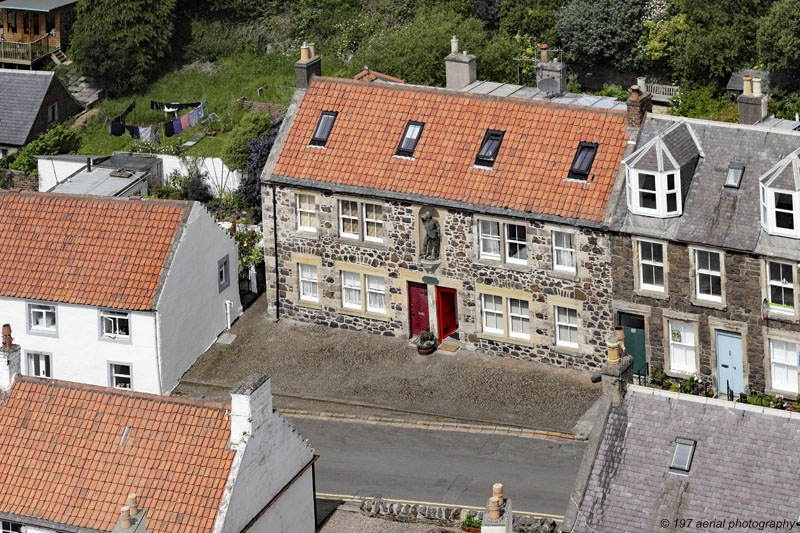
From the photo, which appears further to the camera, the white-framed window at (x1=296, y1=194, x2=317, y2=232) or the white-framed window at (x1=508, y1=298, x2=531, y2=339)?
the white-framed window at (x1=296, y1=194, x2=317, y2=232)

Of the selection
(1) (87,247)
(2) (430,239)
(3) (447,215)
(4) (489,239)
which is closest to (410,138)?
(3) (447,215)

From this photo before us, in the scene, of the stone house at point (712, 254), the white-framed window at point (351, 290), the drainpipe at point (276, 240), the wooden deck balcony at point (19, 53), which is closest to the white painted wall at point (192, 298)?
the drainpipe at point (276, 240)

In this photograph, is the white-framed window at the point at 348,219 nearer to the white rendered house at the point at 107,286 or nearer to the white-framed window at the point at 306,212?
the white-framed window at the point at 306,212

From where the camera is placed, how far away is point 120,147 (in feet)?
242

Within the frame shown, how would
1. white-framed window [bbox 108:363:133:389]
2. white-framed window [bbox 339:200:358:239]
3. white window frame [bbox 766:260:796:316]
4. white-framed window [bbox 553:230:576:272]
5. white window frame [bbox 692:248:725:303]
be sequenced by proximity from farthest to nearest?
white-framed window [bbox 339:200:358:239] → white-framed window [bbox 108:363:133:389] → white-framed window [bbox 553:230:576:272] → white window frame [bbox 692:248:725:303] → white window frame [bbox 766:260:796:316]

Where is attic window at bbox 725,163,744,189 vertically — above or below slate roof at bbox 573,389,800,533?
above

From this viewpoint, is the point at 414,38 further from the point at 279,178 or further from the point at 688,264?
the point at 688,264

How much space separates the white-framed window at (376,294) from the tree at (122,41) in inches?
1119

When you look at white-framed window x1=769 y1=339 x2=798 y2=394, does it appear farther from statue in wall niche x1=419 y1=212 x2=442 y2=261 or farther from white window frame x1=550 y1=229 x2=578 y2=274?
statue in wall niche x1=419 y1=212 x2=442 y2=261

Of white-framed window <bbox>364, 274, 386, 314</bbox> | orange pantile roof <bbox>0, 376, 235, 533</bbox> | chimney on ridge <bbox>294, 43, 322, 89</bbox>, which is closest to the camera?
orange pantile roof <bbox>0, 376, 235, 533</bbox>

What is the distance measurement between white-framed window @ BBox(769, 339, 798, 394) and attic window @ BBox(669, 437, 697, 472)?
13.1 metres

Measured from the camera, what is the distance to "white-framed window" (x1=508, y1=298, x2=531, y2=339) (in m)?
53.1

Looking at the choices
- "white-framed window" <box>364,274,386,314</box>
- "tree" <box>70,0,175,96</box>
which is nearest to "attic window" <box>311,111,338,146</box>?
"white-framed window" <box>364,274,386,314</box>

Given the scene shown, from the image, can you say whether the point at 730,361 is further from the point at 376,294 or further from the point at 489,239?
the point at 376,294
